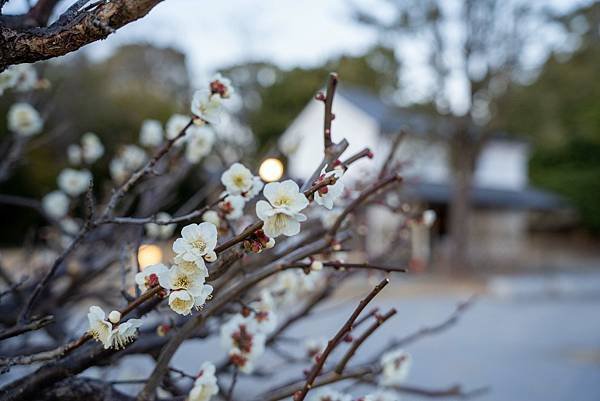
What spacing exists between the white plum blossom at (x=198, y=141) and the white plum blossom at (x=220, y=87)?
1013mm

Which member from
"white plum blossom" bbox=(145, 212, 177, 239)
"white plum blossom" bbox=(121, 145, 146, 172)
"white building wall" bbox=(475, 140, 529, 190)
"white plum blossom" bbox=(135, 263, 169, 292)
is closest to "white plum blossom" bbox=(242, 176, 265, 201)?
"white plum blossom" bbox=(135, 263, 169, 292)

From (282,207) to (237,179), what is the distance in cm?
56

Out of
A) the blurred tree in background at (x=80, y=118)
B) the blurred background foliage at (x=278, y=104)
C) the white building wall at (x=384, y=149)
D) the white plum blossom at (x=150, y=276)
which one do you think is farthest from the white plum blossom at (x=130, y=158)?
the white building wall at (x=384, y=149)

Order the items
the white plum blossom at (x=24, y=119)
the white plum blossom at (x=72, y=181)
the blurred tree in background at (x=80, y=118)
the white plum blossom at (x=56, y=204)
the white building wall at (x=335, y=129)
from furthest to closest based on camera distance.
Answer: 1. the white building wall at (x=335, y=129)
2. the blurred tree in background at (x=80, y=118)
3. the white plum blossom at (x=56, y=204)
4. the white plum blossom at (x=72, y=181)
5. the white plum blossom at (x=24, y=119)

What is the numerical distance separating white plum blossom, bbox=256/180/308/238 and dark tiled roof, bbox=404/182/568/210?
1871 cm

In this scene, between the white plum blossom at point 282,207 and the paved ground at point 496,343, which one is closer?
the white plum blossom at point 282,207

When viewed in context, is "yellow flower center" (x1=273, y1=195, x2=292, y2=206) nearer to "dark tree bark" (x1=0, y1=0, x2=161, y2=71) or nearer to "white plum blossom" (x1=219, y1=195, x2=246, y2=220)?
"dark tree bark" (x1=0, y1=0, x2=161, y2=71)

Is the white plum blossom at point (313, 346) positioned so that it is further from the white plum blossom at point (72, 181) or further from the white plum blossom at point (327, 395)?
the white plum blossom at point (72, 181)

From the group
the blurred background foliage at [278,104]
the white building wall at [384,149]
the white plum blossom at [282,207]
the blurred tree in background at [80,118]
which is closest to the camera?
the white plum blossom at [282,207]

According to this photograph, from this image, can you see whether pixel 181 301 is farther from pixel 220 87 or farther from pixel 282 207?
pixel 220 87

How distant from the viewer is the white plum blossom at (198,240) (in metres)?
1.20

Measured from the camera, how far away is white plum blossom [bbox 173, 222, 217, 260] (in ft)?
3.95

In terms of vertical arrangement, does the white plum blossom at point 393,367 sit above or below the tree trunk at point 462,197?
below

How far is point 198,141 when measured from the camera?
9.16 ft
